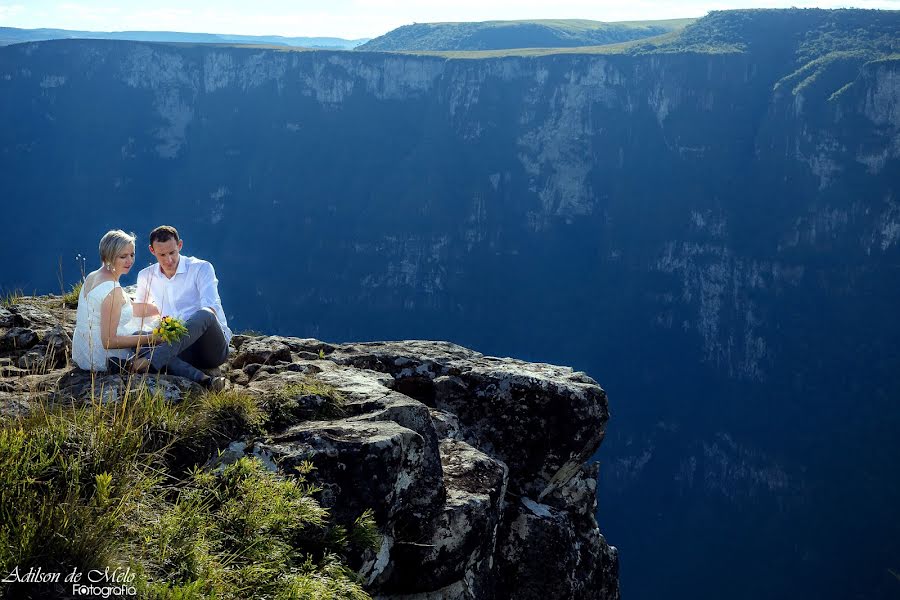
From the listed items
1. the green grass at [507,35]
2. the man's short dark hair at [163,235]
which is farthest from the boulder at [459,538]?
the green grass at [507,35]

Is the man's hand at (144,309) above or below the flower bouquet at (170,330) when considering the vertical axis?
below

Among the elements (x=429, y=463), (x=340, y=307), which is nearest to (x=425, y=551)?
(x=429, y=463)

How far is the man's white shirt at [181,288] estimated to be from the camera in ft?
23.6

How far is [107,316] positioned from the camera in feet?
19.7

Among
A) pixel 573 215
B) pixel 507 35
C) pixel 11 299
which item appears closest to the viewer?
pixel 11 299

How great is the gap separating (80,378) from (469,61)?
8457 cm

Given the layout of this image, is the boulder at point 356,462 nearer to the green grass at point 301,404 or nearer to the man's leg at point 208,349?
the green grass at point 301,404

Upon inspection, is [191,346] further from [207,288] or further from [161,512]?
[161,512]

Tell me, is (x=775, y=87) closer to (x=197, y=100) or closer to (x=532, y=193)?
(x=532, y=193)

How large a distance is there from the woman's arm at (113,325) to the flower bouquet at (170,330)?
8.3 inches

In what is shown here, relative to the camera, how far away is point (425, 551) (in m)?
5.25

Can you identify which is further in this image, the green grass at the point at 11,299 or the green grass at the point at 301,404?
the green grass at the point at 11,299

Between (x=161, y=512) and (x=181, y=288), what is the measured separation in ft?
12.2

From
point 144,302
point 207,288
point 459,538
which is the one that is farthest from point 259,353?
point 459,538
